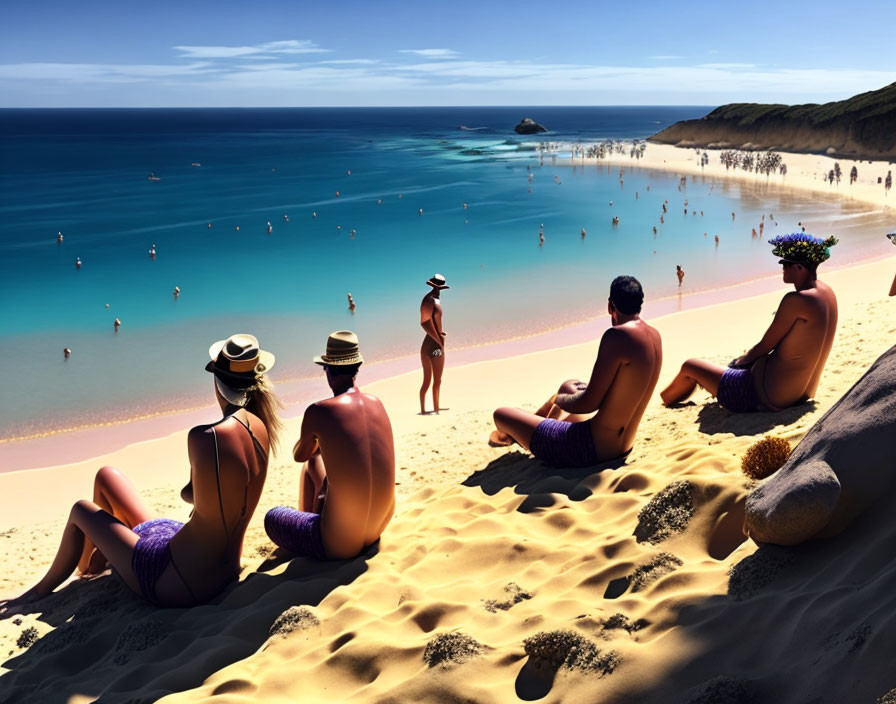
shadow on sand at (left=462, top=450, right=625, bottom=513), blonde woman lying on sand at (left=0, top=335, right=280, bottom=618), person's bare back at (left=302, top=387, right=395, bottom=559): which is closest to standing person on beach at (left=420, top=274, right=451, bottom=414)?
shadow on sand at (left=462, top=450, right=625, bottom=513)

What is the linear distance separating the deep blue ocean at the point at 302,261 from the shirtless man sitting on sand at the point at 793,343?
11.2 m

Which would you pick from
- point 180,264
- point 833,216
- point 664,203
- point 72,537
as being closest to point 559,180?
point 664,203

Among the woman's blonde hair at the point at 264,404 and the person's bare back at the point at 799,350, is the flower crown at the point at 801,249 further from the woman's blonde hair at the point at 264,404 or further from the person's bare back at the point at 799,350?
the woman's blonde hair at the point at 264,404

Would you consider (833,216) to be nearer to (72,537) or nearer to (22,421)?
(22,421)

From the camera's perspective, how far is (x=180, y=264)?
30.5m

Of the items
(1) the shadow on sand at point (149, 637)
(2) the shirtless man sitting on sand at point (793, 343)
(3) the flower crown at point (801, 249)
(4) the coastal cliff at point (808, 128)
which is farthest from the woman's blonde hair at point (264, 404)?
(4) the coastal cliff at point (808, 128)

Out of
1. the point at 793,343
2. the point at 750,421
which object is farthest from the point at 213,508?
the point at 793,343

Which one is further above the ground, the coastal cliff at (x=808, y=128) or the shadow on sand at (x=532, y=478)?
the coastal cliff at (x=808, y=128)

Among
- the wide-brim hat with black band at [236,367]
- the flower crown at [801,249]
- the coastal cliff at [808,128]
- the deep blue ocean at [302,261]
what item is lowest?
the deep blue ocean at [302,261]

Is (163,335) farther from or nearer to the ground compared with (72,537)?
nearer to the ground

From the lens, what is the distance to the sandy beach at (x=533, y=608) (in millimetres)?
2842

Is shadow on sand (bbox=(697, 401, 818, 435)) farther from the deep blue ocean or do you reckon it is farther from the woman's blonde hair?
the deep blue ocean

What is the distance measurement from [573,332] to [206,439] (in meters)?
15.0

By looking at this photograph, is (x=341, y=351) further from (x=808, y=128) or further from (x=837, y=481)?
(x=808, y=128)
